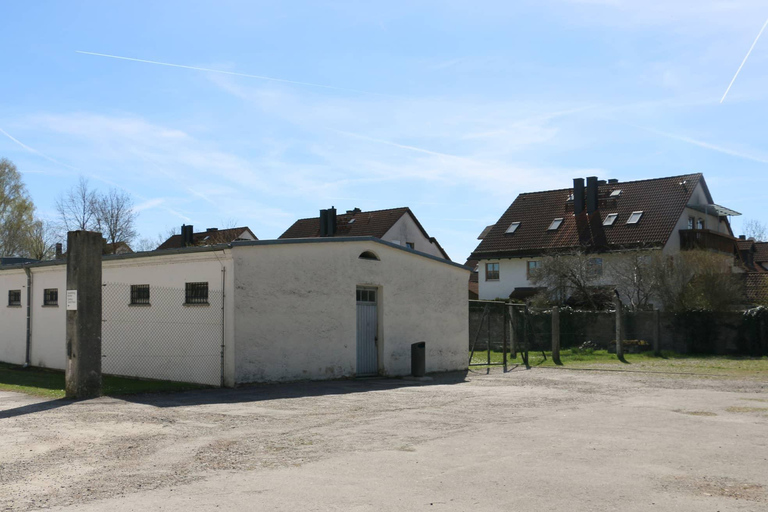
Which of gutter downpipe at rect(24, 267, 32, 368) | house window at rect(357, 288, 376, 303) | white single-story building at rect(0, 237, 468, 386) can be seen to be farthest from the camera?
gutter downpipe at rect(24, 267, 32, 368)

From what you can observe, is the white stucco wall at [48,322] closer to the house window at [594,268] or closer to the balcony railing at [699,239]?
the house window at [594,268]

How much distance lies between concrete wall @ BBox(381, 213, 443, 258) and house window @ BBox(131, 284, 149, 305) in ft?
112

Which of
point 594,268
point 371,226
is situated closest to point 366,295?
point 594,268

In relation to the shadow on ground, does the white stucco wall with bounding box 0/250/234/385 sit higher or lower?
higher

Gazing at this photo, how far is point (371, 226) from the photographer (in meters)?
55.0

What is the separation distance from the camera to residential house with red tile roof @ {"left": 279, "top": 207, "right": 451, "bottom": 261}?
54.3 m

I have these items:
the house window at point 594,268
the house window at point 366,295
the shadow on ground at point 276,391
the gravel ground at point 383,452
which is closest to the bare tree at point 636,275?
the house window at point 594,268

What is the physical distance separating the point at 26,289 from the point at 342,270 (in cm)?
1131

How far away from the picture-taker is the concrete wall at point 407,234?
177 feet

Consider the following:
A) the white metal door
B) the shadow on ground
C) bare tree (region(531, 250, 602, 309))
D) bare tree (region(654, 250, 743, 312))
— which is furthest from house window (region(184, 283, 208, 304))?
bare tree (region(531, 250, 602, 309))

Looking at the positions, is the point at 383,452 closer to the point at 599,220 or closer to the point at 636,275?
the point at 636,275

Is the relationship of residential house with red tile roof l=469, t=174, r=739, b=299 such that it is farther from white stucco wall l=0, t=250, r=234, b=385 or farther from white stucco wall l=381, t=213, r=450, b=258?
white stucco wall l=0, t=250, r=234, b=385

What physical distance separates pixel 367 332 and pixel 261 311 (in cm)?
389

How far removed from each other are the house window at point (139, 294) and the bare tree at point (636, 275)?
24.2 metres
